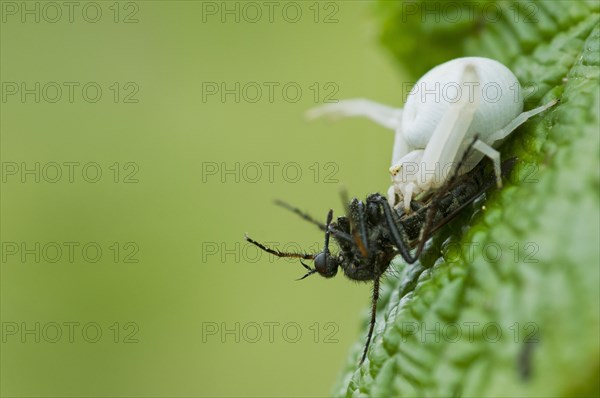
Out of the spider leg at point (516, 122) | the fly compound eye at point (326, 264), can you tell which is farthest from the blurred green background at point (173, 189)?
the spider leg at point (516, 122)

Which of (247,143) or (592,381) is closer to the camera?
(592,381)

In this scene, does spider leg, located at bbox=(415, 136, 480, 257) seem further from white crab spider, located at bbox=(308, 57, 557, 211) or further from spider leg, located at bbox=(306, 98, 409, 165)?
spider leg, located at bbox=(306, 98, 409, 165)

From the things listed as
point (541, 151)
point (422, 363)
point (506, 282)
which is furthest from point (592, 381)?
point (541, 151)

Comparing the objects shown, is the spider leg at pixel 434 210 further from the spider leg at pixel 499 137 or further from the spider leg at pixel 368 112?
the spider leg at pixel 368 112

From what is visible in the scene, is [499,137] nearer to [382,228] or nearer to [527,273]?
[382,228]

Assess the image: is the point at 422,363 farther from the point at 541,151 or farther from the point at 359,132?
the point at 359,132

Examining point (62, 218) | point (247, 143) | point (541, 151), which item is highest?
point (541, 151)

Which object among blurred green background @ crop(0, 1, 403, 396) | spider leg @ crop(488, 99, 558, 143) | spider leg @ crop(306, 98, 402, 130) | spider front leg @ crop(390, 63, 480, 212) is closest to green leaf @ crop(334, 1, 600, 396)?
spider leg @ crop(488, 99, 558, 143)
